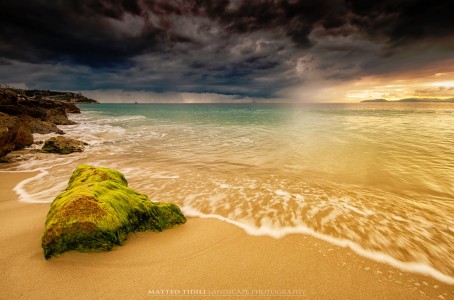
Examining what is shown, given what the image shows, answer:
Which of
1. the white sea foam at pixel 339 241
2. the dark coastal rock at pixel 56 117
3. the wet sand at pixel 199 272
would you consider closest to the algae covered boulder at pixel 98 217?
the wet sand at pixel 199 272

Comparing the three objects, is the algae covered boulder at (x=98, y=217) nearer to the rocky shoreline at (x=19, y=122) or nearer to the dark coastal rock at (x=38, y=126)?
the rocky shoreline at (x=19, y=122)

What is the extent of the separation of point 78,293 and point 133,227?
129 cm

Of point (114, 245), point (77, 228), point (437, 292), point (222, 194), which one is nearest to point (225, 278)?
point (114, 245)

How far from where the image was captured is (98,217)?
10.3 feet

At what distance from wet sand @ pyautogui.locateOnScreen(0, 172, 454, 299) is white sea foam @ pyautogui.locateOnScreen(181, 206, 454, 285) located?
0.16 metres

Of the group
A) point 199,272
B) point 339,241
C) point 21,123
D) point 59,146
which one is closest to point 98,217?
point 199,272

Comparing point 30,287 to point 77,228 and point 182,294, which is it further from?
point 182,294

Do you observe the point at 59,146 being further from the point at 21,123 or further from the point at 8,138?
the point at 21,123

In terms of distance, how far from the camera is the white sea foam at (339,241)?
10.6 feet

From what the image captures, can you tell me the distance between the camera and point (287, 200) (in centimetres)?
572

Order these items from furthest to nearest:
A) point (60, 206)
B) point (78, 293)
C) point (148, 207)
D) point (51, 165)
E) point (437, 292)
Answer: point (51, 165) → point (148, 207) → point (60, 206) → point (437, 292) → point (78, 293)

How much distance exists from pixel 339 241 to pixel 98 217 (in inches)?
156

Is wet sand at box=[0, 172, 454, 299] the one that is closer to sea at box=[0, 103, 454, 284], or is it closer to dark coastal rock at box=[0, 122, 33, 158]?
sea at box=[0, 103, 454, 284]

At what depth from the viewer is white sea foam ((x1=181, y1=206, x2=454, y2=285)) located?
3245 mm
